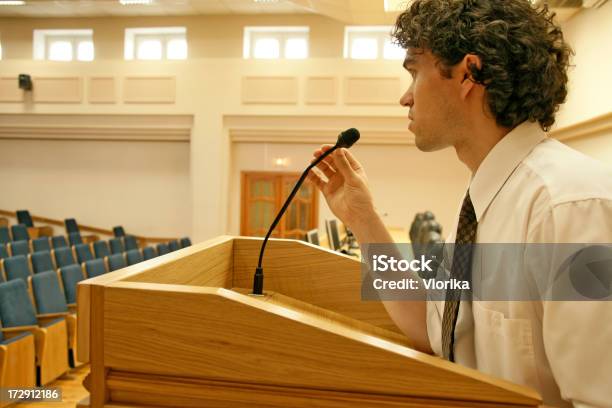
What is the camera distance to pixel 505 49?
0.79 metres

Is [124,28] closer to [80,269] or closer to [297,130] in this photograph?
[297,130]

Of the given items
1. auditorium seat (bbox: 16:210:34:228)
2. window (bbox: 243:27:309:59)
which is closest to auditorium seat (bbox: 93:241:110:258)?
auditorium seat (bbox: 16:210:34:228)

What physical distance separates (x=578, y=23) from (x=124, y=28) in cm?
624

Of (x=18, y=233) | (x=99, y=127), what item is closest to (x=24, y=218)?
(x=18, y=233)

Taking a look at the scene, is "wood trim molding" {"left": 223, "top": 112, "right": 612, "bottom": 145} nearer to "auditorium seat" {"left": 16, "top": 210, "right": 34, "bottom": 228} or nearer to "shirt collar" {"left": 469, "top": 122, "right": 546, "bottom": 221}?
"auditorium seat" {"left": 16, "top": 210, "right": 34, "bottom": 228}

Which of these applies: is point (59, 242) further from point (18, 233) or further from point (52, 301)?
point (52, 301)

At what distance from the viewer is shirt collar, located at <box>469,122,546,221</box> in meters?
0.76

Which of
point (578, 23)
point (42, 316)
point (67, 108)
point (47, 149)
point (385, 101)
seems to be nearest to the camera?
point (42, 316)

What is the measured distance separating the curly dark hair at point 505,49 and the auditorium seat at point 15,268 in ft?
12.9

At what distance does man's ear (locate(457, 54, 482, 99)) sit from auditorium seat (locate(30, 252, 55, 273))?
4383 mm

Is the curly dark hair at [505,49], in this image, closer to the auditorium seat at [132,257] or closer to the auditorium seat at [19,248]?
the auditorium seat at [132,257]

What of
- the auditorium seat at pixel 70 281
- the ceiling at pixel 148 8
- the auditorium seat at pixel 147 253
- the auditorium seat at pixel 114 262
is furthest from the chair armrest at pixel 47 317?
the ceiling at pixel 148 8

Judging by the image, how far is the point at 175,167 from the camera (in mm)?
7766

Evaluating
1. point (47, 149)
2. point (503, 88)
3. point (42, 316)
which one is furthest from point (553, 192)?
point (47, 149)
